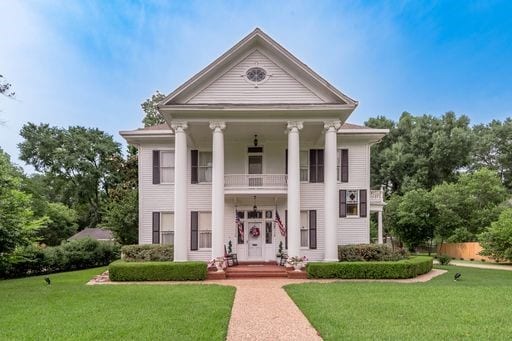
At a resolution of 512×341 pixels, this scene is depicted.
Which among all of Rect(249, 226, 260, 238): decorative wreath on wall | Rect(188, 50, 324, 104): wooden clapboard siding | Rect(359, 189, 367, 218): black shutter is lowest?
Rect(249, 226, 260, 238): decorative wreath on wall

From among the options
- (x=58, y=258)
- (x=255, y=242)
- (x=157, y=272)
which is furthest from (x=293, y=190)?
(x=58, y=258)

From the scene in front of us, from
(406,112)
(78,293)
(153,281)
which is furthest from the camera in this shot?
(406,112)

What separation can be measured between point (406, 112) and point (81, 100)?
113ft

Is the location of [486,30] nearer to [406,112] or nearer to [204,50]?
[204,50]

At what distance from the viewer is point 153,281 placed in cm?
1522

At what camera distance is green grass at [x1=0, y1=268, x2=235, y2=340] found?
23.6ft

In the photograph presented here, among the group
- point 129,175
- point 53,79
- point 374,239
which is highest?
point 53,79

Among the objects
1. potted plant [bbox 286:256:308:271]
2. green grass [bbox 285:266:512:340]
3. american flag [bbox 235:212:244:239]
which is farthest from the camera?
american flag [bbox 235:212:244:239]

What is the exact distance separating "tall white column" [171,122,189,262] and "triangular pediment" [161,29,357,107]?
4.36 feet

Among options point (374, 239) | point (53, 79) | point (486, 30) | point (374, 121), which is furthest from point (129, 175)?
point (374, 121)

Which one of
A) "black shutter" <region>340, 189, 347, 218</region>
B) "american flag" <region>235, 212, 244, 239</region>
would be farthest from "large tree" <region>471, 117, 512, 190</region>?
"american flag" <region>235, 212, 244, 239</region>

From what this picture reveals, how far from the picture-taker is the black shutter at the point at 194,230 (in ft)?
62.8

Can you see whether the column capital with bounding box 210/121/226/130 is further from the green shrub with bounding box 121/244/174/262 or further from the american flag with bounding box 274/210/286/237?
the green shrub with bounding box 121/244/174/262

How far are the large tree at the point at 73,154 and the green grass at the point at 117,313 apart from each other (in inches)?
1277
